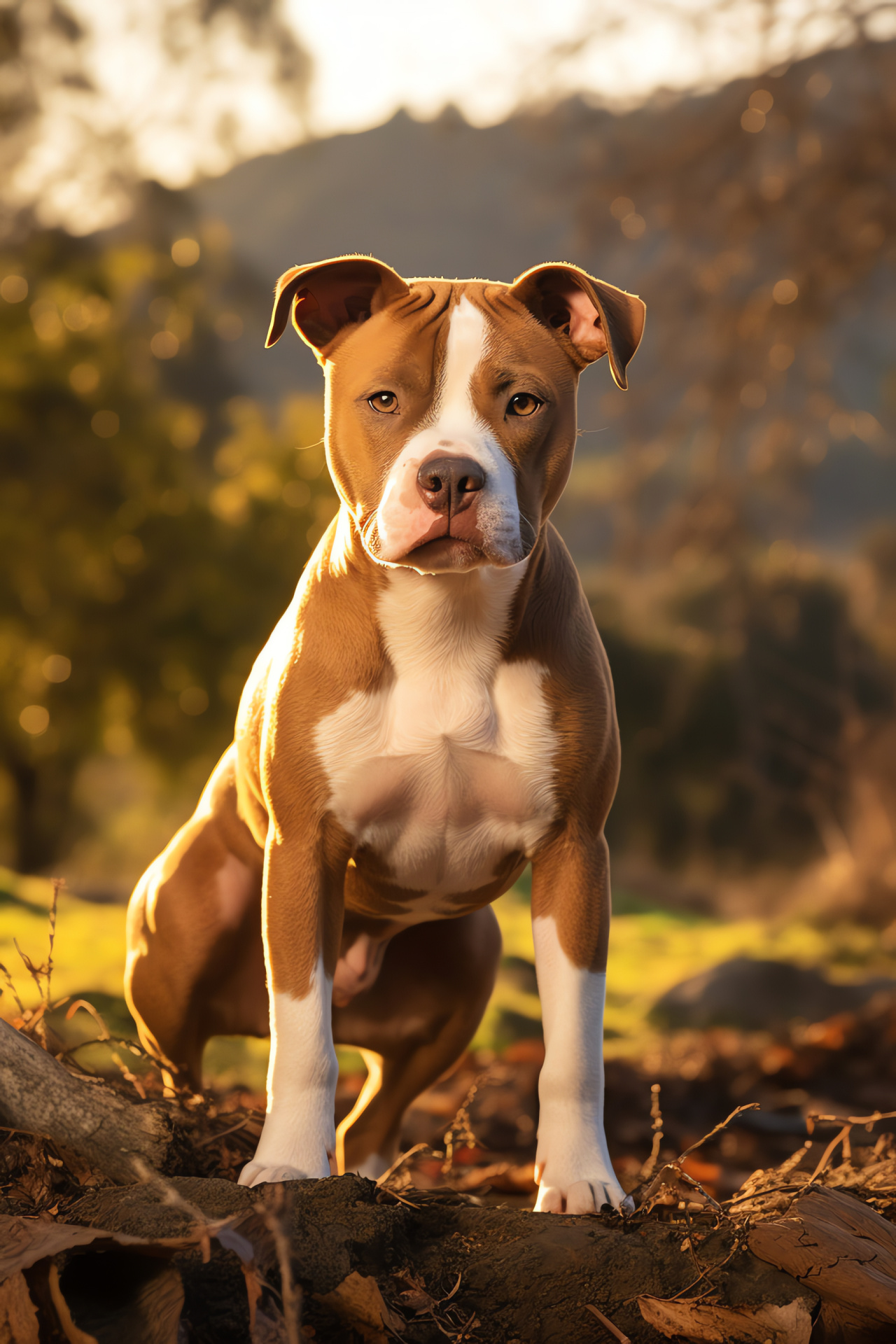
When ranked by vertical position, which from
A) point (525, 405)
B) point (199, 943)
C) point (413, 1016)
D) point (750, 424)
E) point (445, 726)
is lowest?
point (413, 1016)

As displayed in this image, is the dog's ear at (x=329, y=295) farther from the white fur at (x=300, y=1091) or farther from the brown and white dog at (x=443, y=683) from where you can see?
the white fur at (x=300, y=1091)

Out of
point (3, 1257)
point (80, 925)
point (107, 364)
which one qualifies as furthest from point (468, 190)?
point (3, 1257)

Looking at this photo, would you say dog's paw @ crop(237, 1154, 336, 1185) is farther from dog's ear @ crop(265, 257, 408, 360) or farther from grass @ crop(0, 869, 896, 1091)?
dog's ear @ crop(265, 257, 408, 360)

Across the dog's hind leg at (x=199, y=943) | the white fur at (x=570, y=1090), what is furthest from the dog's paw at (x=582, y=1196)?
the dog's hind leg at (x=199, y=943)

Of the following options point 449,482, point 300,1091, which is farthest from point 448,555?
point 300,1091

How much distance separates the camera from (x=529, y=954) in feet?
25.3

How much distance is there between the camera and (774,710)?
988 cm

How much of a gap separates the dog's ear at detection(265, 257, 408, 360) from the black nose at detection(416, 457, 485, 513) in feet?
1.69

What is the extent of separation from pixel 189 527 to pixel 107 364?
6.92 ft

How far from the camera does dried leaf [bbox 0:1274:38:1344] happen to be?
64.9 inches

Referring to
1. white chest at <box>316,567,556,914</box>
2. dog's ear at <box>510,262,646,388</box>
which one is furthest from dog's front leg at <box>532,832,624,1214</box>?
dog's ear at <box>510,262,646,388</box>

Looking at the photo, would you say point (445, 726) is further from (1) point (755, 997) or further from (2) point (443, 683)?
(1) point (755, 997)

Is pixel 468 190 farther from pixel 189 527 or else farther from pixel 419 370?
pixel 419 370

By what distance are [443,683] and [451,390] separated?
0.59 metres
